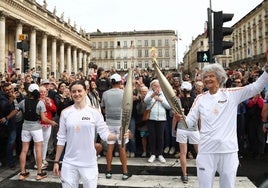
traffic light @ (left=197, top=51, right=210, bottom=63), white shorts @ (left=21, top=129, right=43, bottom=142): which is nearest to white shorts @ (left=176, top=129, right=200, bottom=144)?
white shorts @ (left=21, top=129, right=43, bottom=142)

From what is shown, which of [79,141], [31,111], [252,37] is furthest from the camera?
[252,37]

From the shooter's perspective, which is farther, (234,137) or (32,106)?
(32,106)

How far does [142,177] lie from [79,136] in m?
3.06

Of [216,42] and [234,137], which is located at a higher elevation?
[216,42]

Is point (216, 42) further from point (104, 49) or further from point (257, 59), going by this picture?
point (104, 49)

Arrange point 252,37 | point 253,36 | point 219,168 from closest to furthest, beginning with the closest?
1. point 219,168
2. point 253,36
3. point 252,37

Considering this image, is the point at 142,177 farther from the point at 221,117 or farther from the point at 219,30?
the point at 219,30

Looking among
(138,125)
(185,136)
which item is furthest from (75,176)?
(138,125)

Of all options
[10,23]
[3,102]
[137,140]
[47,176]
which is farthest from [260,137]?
[10,23]

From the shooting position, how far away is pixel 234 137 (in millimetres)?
3729

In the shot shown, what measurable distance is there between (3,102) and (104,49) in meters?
105

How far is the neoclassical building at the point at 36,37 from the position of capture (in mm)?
33750

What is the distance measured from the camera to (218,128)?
3.69m

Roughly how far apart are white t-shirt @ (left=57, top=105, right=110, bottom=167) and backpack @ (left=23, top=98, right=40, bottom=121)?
2.66 meters
